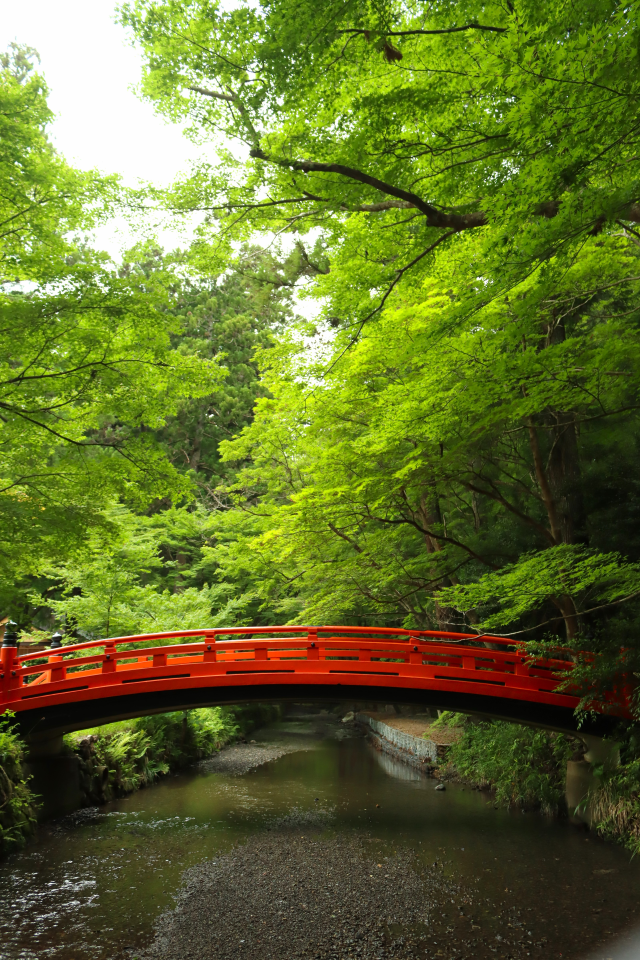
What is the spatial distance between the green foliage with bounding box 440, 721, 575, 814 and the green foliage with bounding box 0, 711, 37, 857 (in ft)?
23.4

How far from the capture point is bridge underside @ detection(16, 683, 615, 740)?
8.62 metres

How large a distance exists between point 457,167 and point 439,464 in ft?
14.3

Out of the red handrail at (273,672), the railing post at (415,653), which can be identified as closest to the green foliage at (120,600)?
the red handrail at (273,672)

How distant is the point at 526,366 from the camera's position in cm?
668

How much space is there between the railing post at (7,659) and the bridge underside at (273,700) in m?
0.46

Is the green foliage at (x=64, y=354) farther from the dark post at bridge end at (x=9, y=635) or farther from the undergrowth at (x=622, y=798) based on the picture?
the undergrowth at (x=622, y=798)

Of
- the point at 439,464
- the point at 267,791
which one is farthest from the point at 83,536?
the point at 267,791

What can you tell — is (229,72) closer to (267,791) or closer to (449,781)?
(267,791)

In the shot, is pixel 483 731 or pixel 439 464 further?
pixel 483 731

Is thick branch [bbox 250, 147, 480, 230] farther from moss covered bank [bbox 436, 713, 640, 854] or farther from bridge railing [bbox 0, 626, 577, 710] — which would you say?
moss covered bank [bbox 436, 713, 640, 854]

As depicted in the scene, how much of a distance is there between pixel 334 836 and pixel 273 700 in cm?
201

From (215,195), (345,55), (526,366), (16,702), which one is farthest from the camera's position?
(16,702)

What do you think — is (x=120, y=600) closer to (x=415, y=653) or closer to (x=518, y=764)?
(x=415, y=653)

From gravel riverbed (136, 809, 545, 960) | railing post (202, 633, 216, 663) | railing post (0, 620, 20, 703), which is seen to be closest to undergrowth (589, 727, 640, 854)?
gravel riverbed (136, 809, 545, 960)
